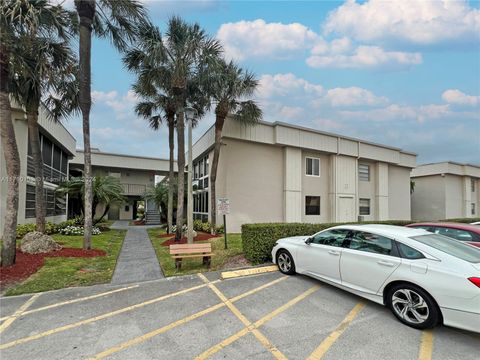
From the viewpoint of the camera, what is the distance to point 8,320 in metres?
4.50

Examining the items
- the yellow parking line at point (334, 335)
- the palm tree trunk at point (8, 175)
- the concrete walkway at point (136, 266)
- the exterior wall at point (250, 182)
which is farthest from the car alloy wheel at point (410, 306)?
the exterior wall at point (250, 182)

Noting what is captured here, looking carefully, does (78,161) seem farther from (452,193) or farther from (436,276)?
(452,193)

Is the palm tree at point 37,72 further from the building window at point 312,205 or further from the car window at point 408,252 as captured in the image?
the building window at point 312,205

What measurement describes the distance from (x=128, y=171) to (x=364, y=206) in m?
24.5

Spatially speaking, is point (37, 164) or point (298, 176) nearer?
point (37, 164)

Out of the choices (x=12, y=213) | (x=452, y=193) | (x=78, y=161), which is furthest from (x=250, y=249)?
(x=452, y=193)

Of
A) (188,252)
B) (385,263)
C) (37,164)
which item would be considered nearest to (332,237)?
(385,263)

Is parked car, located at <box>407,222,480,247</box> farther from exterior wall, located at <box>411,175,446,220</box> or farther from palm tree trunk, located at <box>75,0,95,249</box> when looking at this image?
exterior wall, located at <box>411,175,446,220</box>

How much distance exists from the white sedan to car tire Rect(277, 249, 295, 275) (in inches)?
24.1

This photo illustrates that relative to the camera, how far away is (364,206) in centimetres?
2108

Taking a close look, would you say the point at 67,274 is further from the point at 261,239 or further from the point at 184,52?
the point at 184,52

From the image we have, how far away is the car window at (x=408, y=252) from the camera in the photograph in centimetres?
425

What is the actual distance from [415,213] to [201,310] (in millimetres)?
30166

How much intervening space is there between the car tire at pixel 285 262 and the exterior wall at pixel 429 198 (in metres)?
26.1
